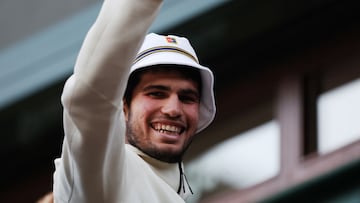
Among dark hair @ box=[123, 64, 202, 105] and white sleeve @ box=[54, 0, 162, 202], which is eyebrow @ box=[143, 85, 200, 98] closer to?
dark hair @ box=[123, 64, 202, 105]

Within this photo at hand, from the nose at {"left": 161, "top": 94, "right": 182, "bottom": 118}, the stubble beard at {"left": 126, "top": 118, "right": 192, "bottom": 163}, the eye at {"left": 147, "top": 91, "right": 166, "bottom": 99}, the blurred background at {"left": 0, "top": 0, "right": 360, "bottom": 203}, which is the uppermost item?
the eye at {"left": 147, "top": 91, "right": 166, "bottom": 99}

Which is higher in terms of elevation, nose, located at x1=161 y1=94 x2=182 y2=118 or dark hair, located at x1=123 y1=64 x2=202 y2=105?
dark hair, located at x1=123 y1=64 x2=202 y2=105

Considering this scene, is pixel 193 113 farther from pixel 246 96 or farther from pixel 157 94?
pixel 246 96

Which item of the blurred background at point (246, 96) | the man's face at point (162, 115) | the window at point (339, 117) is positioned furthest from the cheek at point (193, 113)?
the window at point (339, 117)

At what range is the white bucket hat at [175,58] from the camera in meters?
4.50

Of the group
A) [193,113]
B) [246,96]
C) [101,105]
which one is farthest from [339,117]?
[101,105]

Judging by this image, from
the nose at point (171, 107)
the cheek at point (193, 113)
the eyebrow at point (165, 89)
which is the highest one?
the eyebrow at point (165, 89)

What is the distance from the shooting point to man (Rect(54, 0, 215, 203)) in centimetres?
409

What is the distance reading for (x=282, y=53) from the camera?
9805 millimetres

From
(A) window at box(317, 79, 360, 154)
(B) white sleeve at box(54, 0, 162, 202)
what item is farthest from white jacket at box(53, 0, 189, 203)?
(A) window at box(317, 79, 360, 154)

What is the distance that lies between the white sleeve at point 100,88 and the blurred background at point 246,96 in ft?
12.6

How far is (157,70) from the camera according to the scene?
4.52m

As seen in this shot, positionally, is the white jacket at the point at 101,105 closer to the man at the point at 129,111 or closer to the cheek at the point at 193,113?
the man at the point at 129,111

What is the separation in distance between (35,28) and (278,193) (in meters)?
3.12
